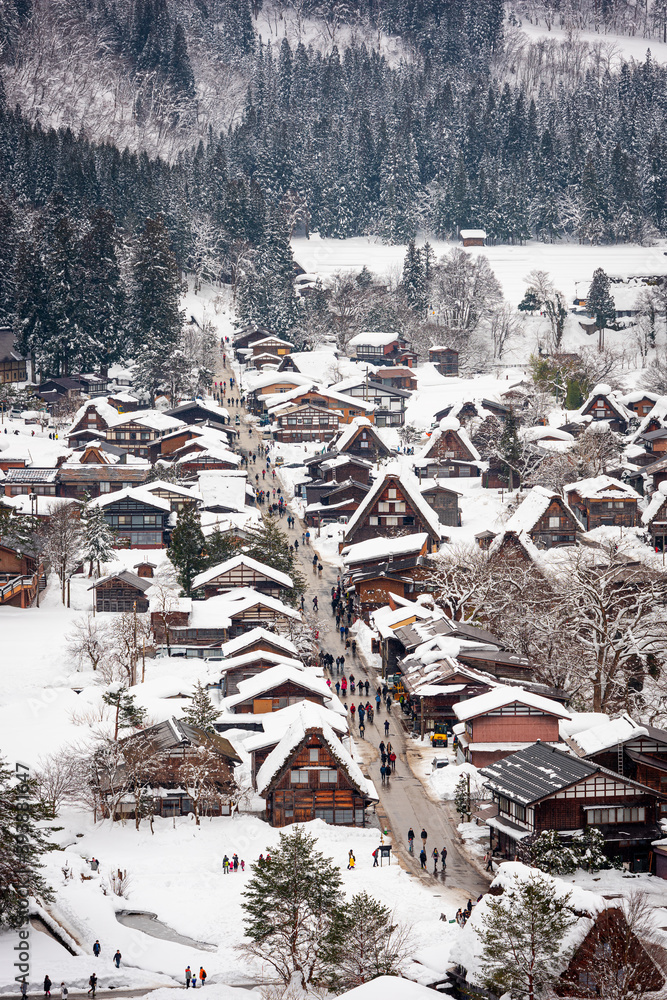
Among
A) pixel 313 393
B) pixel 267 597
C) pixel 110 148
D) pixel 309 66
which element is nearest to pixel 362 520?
pixel 267 597

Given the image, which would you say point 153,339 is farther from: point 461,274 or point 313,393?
point 461,274

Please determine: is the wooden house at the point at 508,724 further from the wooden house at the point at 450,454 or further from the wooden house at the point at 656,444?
the wooden house at the point at 656,444

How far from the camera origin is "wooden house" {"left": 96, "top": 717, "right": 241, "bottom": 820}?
34.2m

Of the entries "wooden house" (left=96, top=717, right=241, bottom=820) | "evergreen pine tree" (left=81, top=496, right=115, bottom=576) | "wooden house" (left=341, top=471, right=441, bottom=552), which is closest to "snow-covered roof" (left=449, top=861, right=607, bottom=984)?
"wooden house" (left=96, top=717, right=241, bottom=820)

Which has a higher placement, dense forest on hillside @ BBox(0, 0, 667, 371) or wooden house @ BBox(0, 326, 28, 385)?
dense forest on hillside @ BBox(0, 0, 667, 371)

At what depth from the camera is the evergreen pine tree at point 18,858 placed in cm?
2617

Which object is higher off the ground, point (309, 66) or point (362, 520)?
point (309, 66)

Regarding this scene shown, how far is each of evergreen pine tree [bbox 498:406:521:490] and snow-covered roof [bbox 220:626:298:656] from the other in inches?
1143

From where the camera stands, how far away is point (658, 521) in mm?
64125

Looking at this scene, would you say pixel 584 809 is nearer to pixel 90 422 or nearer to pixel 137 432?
pixel 137 432

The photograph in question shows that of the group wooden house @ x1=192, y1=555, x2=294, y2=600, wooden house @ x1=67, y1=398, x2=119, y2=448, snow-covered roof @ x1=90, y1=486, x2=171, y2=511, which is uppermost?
wooden house @ x1=67, y1=398, x2=119, y2=448

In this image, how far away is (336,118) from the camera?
144m

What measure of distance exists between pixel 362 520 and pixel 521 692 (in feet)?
76.0

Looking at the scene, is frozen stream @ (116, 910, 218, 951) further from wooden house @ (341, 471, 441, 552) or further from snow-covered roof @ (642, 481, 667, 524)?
snow-covered roof @ (642, 481, 667, 524)
